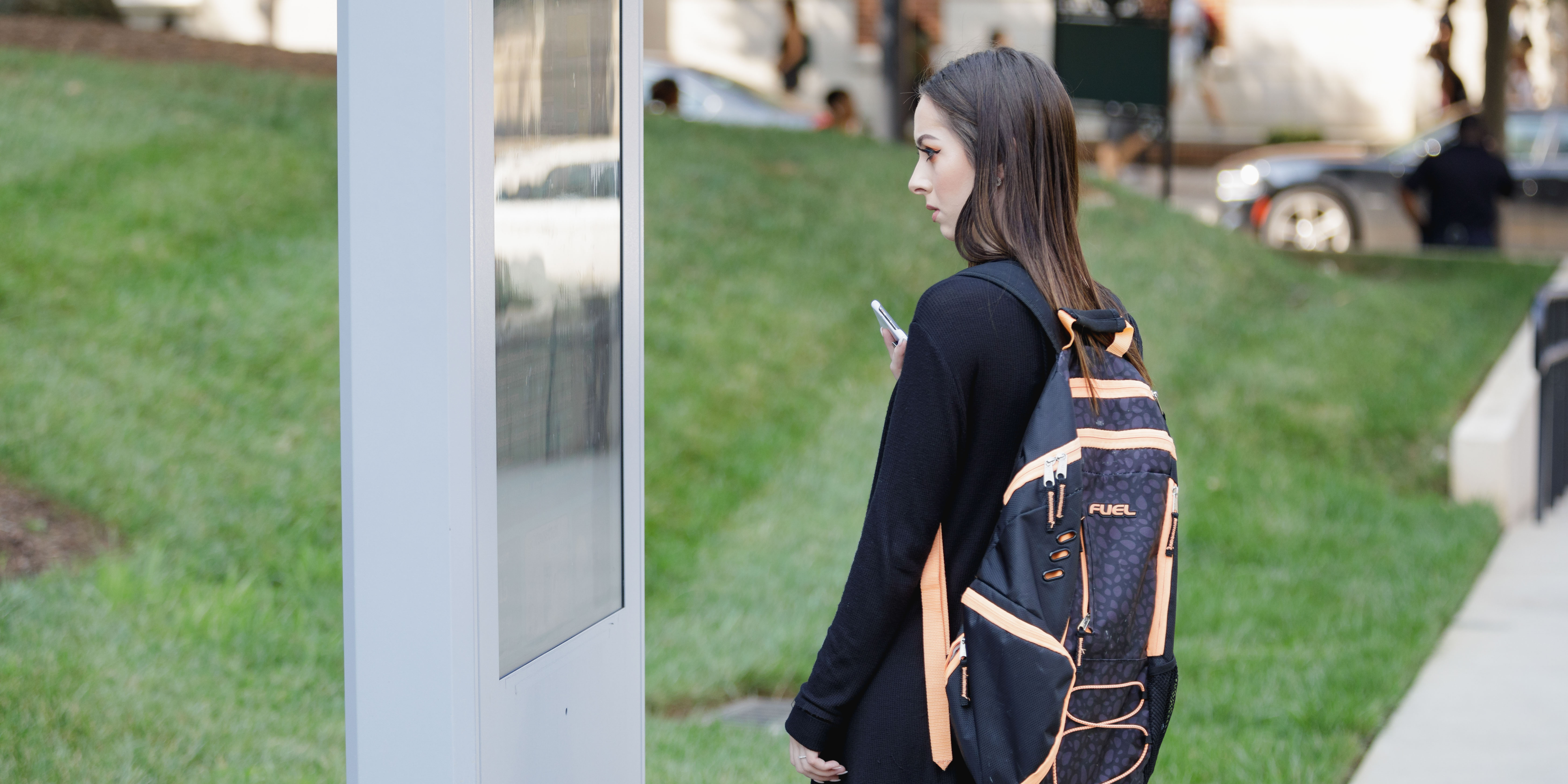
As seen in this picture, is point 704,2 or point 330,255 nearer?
point 330,255

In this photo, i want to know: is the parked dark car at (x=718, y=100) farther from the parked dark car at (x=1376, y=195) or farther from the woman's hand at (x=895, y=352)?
the woman's hand at (x=895, y=352)

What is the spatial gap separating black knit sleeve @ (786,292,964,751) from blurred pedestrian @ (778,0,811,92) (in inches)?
628

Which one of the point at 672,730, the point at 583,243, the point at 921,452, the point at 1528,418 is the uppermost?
the point at 583,243

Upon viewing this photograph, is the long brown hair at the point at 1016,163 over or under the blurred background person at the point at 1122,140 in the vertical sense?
under

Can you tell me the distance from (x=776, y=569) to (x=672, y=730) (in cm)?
159

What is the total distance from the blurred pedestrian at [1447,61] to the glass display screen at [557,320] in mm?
14594

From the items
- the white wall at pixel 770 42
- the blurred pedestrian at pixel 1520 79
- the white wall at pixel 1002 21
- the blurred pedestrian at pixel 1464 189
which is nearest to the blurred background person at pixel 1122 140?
the blurred pedestrian at pixel 1464 189

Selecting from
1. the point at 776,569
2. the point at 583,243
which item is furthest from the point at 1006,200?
the point at 776,569

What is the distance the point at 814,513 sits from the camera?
21.9 feet

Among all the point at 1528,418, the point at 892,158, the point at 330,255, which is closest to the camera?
the point at 330,255

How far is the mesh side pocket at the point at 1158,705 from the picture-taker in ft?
6.89

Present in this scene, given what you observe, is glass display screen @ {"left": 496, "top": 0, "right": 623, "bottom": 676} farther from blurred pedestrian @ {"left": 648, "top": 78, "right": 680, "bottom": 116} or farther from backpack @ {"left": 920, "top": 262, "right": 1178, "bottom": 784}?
blurred pedestrian @ {"left": 648, "top": 78, "right": 680, "bottom": 116}

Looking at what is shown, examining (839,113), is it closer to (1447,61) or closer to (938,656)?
(1447,61)

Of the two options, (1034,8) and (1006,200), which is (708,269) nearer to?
(1006,200)
